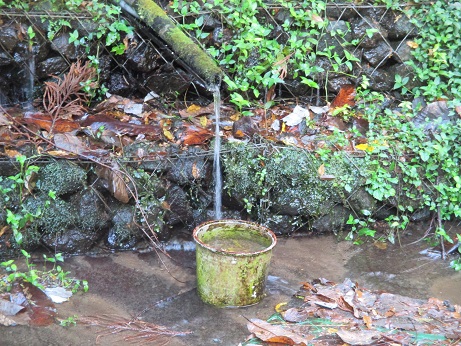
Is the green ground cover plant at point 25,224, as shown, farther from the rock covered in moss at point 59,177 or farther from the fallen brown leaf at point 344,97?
the fallen brown leaf at point 344,97

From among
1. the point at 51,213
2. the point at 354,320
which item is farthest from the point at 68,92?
the point at 354,320

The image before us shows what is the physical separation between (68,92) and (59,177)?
901 millimetres

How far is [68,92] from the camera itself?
Result: 523cm

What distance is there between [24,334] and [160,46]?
10.0 feet

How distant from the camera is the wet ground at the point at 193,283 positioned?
3.82 meters

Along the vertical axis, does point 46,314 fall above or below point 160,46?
below

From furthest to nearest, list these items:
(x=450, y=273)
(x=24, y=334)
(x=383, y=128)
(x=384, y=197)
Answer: (x=383, y=128) → (x=384, y=197) → (x=450, y=273) → (x=24, y=334)

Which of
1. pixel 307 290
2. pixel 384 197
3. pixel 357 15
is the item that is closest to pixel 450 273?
pixel 384 197

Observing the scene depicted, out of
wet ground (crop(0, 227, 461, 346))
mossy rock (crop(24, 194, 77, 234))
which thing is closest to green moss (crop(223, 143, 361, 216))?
wet ground (crop(0, 227, 461, 346))

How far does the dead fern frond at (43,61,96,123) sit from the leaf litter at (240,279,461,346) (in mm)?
2506

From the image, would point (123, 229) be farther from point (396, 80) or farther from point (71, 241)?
point (396, 80)

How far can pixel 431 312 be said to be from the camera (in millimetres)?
3941

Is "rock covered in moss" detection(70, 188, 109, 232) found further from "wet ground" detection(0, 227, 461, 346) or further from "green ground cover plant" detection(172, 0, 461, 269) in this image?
"green ground cover plant" detection(172, 0, 461, 269)

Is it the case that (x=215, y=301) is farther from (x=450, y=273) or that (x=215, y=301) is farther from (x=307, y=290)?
(x=450, y=273)
